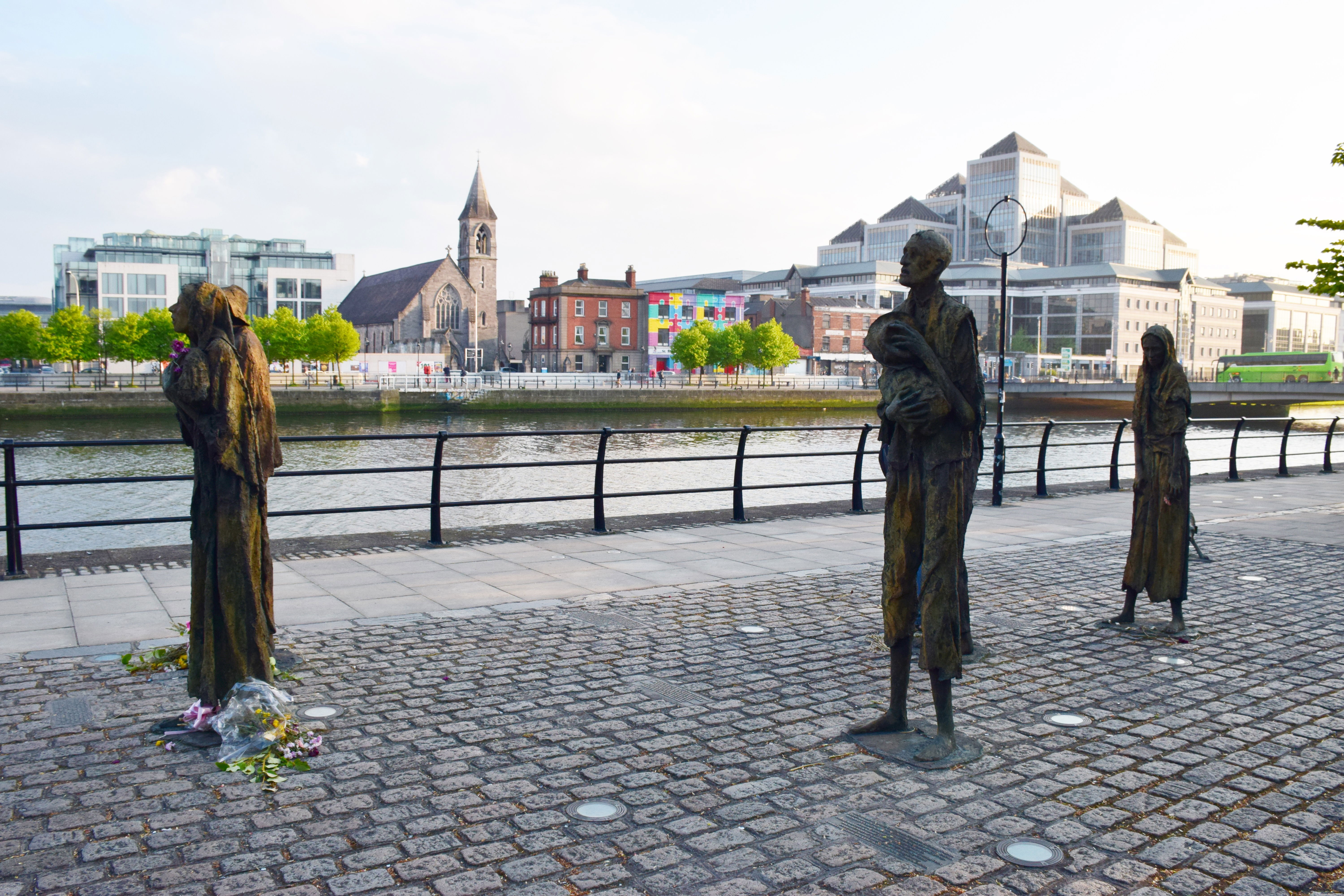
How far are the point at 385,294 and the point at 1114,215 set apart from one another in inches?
4034

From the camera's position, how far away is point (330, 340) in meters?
74.6

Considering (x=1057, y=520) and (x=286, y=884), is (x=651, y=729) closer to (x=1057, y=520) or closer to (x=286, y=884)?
(x=286, y=884)

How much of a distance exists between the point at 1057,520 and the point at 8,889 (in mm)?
11622

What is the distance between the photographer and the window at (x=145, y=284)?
327ft

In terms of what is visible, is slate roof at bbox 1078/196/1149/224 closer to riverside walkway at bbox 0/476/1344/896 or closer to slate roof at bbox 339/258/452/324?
slate roof at bbox 339/258/452/324

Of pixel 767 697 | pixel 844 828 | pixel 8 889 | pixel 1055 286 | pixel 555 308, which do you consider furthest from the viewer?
pixel 1055 286

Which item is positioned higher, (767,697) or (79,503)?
(767,697)

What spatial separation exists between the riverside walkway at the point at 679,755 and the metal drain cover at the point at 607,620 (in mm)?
32

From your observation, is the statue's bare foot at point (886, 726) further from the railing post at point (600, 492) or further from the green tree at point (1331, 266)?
the green tree at point (1331, 266)

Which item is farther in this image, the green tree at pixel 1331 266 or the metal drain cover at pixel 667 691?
the green tree at pixel 1331 266

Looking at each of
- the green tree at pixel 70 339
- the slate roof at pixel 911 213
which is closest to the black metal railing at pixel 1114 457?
the green tree at pixel 70 339

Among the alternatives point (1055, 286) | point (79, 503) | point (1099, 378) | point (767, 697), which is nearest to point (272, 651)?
point (767, 697)

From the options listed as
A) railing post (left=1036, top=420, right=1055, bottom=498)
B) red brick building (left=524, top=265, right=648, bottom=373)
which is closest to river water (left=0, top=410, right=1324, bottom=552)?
railing post (left=1036, top=420, right=1055, bottom=498)

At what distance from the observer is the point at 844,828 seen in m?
3.85
